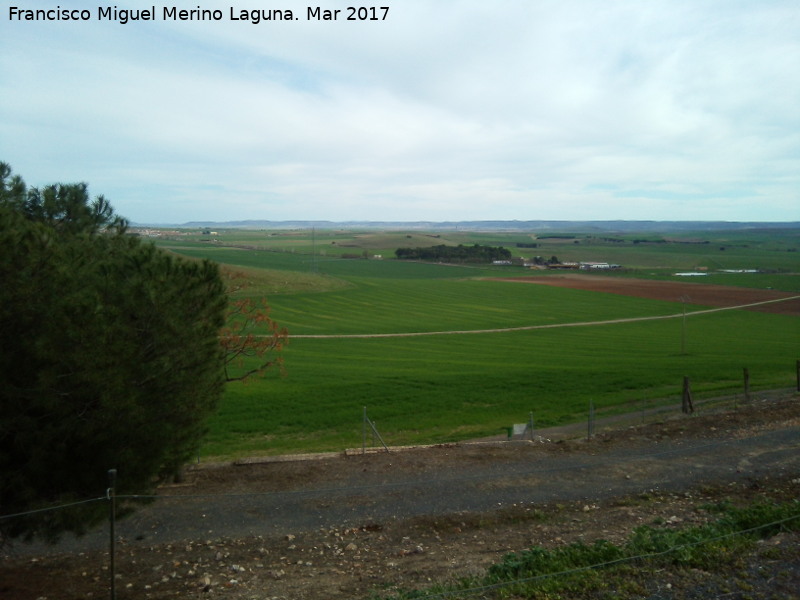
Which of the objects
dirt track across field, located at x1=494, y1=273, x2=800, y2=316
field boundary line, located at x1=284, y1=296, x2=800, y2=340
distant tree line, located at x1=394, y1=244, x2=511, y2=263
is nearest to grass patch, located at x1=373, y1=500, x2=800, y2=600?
field boundary line, located at x1=284, y1=296, x2=800, y2=340

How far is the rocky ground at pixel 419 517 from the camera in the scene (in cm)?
929

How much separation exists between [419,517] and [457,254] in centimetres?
14430

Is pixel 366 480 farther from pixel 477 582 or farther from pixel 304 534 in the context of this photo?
pixel 477 582

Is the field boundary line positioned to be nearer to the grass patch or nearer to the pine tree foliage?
the pine tree foliage

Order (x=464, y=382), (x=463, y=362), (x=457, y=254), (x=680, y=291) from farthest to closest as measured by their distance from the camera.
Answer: (x=457, y=254) < (x=680, y=291) < (x=463, y=362) < (x=464, y=382)

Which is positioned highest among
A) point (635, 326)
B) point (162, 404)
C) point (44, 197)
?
point (44, 197)

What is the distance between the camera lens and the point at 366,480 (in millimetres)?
14398

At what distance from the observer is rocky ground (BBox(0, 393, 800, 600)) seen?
9289 mm

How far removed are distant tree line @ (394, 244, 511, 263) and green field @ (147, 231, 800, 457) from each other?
57.9m

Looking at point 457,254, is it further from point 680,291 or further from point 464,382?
point 464,382

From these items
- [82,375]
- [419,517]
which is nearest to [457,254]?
[419,517]

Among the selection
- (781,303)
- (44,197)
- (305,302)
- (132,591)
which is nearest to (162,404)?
(132,591)

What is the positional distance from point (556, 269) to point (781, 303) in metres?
56.1

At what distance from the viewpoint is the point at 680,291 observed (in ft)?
298
